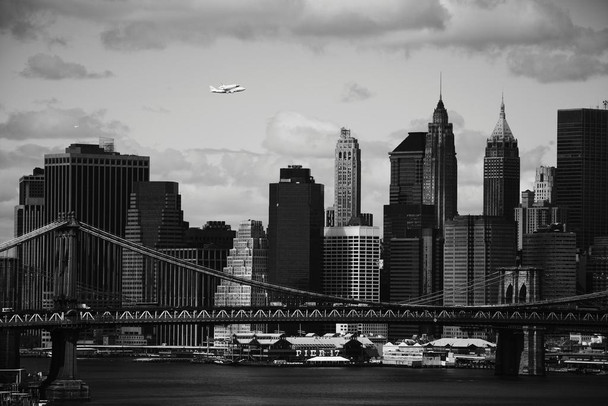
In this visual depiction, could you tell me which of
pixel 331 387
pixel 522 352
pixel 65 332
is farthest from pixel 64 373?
pixel 522 352

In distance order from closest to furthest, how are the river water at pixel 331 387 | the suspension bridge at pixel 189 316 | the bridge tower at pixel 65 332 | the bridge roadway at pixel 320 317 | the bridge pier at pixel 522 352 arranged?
the bridge tower at pixel 65 332 < the suspension bridge at pixel 189 316 < the bridge roadway at pixel 320 317 < the river water at pixel 331 387 < the bridge pier at pixel 522 352

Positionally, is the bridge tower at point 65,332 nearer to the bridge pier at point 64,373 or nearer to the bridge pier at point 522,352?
the bridge pier at point 64,373

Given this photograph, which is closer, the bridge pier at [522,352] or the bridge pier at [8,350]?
the bridge pier at [8,350]

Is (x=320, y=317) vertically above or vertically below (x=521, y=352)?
above

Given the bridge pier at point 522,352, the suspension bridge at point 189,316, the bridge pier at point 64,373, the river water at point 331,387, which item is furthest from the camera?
the bridge pier at point 522,352

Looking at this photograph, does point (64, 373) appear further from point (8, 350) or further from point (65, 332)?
point (8, 350)

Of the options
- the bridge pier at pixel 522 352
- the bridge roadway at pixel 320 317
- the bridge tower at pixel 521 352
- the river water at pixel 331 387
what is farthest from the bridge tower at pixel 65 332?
the bridge pier at pixel 522 352
